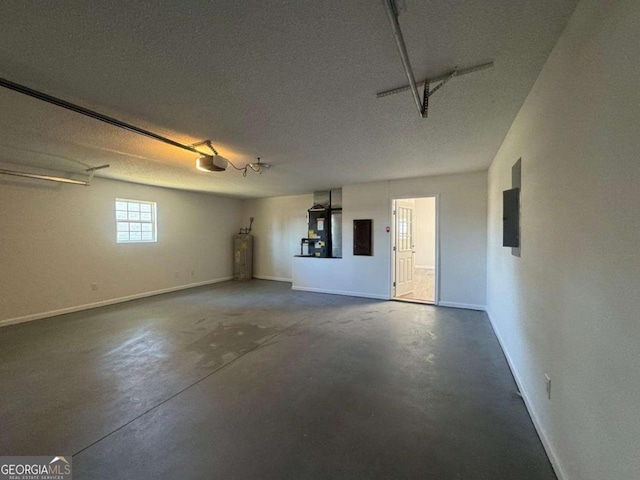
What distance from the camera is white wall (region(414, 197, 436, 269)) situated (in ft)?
33.2

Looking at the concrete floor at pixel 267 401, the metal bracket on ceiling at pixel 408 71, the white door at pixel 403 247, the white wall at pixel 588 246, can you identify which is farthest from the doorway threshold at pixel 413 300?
the metal bracket on ceiling at pixel 408 71

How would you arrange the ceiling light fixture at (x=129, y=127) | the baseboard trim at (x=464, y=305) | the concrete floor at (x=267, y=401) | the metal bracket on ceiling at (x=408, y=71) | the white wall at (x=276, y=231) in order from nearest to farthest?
the metal bracket on ceiling at (x=408, y=71) → the concrete floor at (x=267, y=401) → the ceiling light fixture at (x=129, y=127) → the baseboard trim at (x=464, y=305) → the white wall at (x=276, y=231)

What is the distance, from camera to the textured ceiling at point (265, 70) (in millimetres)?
1353

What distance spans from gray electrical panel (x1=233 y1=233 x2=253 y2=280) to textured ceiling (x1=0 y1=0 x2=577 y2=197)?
4.80m

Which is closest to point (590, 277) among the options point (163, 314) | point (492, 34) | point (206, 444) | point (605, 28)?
point (605, 28)

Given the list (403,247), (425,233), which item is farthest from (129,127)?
(425,233)

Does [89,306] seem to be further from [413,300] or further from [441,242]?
[441,242]

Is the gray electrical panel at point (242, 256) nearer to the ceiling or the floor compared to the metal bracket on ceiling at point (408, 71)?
nearer to the floor

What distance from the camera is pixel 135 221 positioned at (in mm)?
5863

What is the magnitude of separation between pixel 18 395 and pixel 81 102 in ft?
8.29

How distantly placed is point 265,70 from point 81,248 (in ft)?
17.2

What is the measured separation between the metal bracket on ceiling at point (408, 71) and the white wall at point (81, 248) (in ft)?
18.4

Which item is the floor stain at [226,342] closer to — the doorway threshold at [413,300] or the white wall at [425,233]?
the doorway threshold at [413,300]

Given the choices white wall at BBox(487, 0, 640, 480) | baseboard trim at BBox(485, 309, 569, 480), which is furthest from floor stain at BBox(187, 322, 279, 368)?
white wall at BBox(487, 0, 640, 480)
